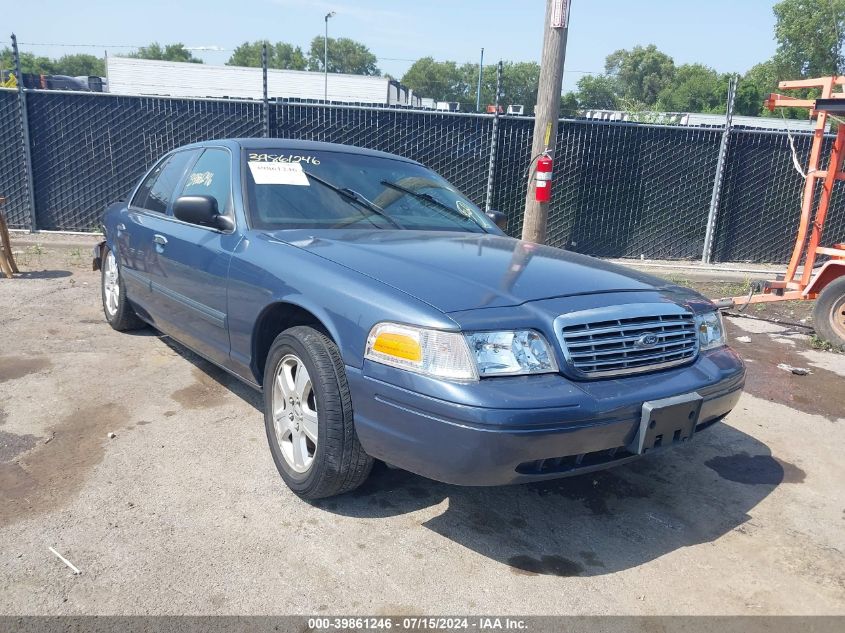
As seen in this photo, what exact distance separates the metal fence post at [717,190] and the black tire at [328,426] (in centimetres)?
876

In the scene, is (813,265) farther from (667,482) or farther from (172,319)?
(172,319)

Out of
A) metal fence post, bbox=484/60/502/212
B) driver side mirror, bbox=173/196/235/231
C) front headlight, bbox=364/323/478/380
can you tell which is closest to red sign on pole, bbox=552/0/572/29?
metal fence post, bbox=484/60/502/212

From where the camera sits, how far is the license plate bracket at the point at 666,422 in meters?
2.55

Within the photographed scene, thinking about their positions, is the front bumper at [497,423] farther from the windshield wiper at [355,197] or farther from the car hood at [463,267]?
the windshield wiper at [355,197]

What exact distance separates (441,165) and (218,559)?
801cm

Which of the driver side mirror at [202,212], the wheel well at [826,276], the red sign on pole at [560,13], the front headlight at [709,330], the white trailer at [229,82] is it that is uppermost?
the white trailer at [229,82]

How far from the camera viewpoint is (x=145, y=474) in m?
3.23

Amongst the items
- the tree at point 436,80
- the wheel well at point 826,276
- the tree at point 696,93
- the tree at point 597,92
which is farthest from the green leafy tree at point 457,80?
the wheel well at point 826,276

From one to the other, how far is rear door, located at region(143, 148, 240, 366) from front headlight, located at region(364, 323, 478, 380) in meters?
1.33

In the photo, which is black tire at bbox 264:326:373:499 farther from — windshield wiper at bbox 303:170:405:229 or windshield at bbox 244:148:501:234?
windshield wiper at bbox 303:170:405:229

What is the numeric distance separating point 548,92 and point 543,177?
88cm

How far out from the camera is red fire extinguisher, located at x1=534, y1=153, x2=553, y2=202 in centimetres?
718

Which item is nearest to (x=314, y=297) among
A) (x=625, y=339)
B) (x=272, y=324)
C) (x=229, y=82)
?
(x=272, y=324)

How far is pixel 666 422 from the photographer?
2.61 m
